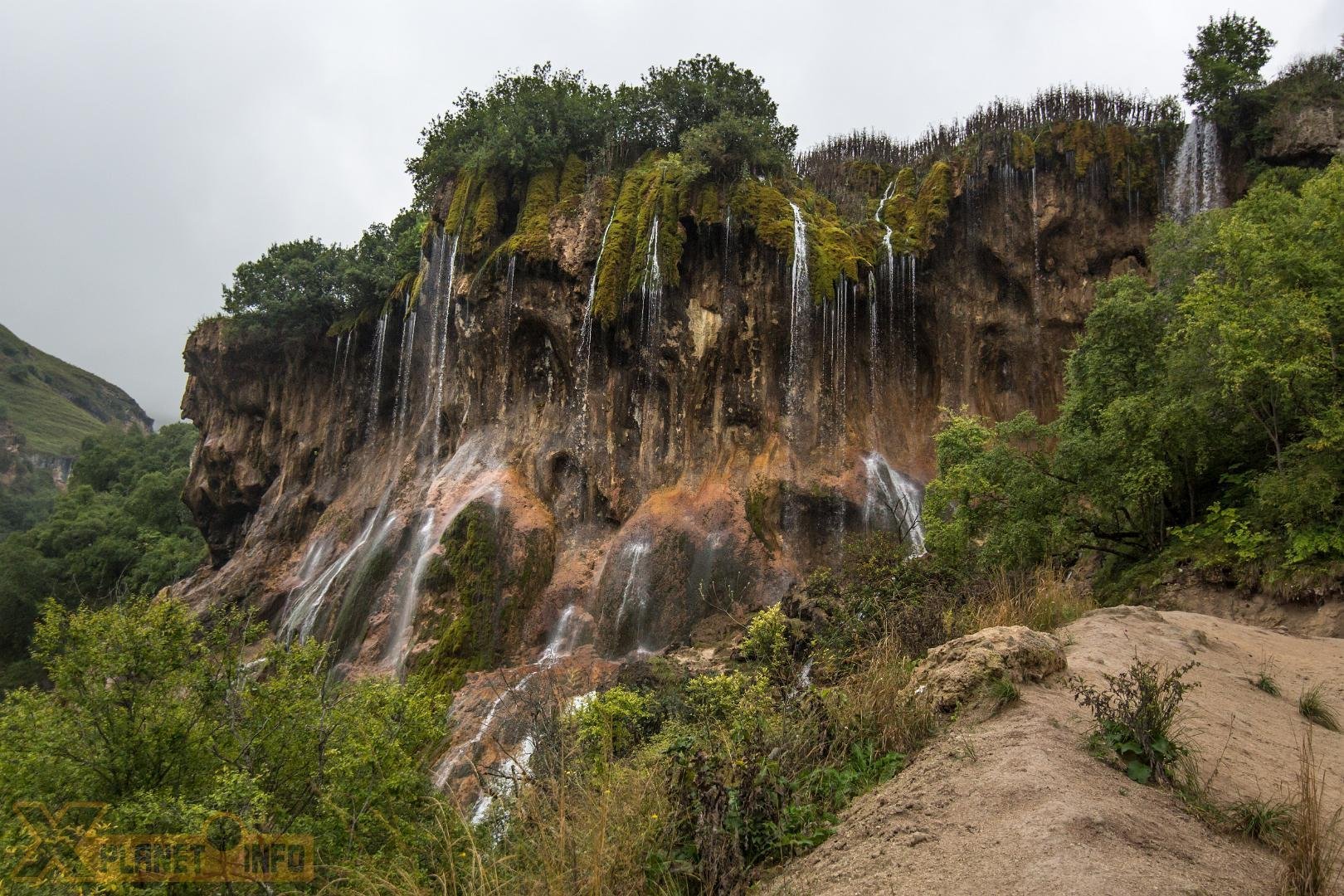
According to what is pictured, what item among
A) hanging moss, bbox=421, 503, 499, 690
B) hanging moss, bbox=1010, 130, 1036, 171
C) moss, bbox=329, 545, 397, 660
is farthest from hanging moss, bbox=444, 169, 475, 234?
hanging moss, bbox=1010, 130, 1036, 171

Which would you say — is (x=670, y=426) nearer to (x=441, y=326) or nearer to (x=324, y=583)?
(x=441, y=326)

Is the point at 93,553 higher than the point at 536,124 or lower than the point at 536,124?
lower

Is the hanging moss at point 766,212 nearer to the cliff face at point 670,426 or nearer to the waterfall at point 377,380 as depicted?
the cliff face at point 670,426

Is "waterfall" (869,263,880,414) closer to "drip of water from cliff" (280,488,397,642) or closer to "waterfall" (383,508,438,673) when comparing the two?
"waterfall" (383,508,438,673)

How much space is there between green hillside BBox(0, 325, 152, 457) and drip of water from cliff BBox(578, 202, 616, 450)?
78.5 metres

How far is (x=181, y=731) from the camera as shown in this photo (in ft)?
27.3

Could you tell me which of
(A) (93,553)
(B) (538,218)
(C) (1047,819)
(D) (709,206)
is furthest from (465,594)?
(A) (93,553)

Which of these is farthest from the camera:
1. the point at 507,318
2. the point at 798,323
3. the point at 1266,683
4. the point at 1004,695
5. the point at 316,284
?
the point at 316,284

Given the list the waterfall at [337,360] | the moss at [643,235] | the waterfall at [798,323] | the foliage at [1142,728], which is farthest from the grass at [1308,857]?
the waterfall at [337,360]

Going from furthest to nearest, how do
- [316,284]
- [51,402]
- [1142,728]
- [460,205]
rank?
[51,402], [316,284], [460,205], [1142,728]

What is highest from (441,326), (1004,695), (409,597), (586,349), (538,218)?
(538,218)

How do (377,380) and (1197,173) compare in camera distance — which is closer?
(1197,173)

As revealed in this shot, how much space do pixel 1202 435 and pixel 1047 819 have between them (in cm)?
1115
